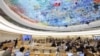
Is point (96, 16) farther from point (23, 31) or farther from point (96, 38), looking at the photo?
point (23, 31)

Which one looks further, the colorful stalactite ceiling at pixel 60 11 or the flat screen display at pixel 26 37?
the flat screen display at pixel 26 37

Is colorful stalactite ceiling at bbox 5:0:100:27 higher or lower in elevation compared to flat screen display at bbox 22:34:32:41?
higher

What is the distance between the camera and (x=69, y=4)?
6.20m

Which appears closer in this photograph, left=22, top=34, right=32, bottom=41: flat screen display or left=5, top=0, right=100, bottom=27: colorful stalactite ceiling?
left=5, top=0, right=100, bottom=27: colorful stalactite ceiling

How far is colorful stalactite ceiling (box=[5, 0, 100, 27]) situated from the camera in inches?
241

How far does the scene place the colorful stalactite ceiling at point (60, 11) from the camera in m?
6.13

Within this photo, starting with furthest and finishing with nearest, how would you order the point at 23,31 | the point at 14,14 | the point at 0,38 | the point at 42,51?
the point at 23,31 → the point at 0,38 → the point at 14,14 → the point at 42,51

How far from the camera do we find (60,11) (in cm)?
647

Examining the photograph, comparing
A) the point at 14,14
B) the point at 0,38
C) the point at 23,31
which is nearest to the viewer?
the point at 14,14

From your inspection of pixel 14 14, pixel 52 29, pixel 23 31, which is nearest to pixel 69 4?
pixel 52 29

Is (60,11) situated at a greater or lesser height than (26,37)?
greater

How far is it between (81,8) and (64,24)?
0.88 m

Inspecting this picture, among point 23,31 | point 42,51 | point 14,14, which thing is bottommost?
point 42,51

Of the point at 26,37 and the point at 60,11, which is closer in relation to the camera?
the point at 60,11
